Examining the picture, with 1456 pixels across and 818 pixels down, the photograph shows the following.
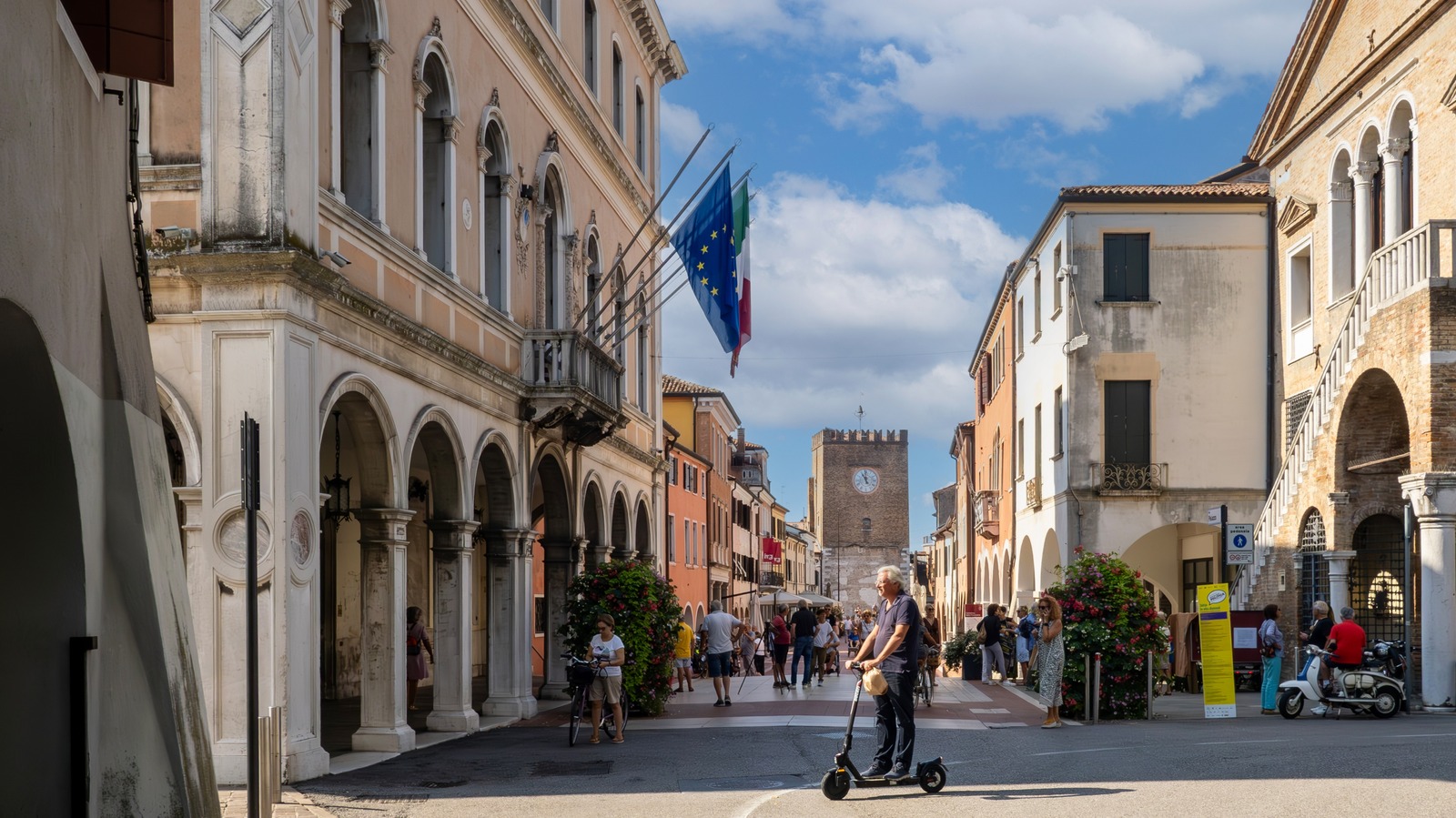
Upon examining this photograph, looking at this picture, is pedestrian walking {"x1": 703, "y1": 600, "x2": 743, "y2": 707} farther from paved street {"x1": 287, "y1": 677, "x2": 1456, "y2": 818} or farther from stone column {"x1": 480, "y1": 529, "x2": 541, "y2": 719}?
paved street {"x1": 287, "y1": 677, "x2": 1456, "y2": 818}

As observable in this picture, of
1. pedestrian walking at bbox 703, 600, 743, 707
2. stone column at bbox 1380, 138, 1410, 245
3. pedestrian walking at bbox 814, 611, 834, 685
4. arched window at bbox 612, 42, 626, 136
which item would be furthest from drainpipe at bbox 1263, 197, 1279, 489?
arched window at bbox 612, 42, 626, 136

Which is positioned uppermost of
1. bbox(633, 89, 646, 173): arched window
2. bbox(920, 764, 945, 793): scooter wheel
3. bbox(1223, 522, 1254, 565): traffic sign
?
bbox(633, 89, 646, 173): arched window

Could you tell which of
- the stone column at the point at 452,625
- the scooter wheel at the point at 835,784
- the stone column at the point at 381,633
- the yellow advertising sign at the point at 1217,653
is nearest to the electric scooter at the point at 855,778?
the scooter wheel at the point at 835,784

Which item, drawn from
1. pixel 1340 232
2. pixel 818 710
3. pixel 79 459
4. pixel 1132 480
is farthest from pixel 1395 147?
pixel 79 459

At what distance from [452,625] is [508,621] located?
2.50 metres

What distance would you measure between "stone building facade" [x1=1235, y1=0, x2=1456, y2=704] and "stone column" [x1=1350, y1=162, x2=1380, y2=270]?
1.2 inches

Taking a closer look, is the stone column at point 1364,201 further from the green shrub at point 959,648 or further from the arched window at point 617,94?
the arched window at point 617,94

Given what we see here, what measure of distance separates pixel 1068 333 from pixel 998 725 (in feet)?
46.9

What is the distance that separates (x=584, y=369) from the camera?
74.1ft

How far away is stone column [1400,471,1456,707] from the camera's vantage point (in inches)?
770

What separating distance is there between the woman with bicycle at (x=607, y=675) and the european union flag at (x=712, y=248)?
695 centimetres

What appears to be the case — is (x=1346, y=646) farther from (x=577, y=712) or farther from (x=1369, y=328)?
(x=577, y=712)

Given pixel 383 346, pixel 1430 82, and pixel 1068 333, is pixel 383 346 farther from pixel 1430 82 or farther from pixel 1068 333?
pixel 1068 333

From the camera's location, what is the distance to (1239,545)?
861 inches
